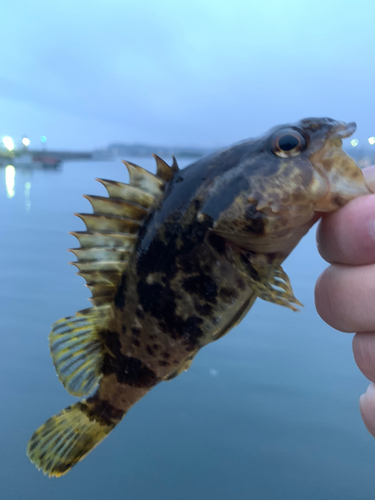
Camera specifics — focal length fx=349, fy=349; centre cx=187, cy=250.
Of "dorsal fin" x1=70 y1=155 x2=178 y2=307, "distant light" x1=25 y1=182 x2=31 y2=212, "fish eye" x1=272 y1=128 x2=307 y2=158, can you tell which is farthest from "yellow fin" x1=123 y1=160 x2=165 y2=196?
"distant light" x1=25 y1=182 x2=31 y2=212

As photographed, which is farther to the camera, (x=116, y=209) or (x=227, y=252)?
(x=116, y=209)

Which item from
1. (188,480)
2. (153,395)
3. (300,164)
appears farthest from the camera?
(153,395)

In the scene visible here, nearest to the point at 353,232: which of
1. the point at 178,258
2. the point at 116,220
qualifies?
the point at 178,258

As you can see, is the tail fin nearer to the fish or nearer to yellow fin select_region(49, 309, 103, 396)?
the fish

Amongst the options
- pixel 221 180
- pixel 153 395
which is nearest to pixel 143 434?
pixel 153 395

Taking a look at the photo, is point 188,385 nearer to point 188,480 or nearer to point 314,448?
point 188,480

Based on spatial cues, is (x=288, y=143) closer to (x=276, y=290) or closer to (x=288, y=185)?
(x=288, y=185)
